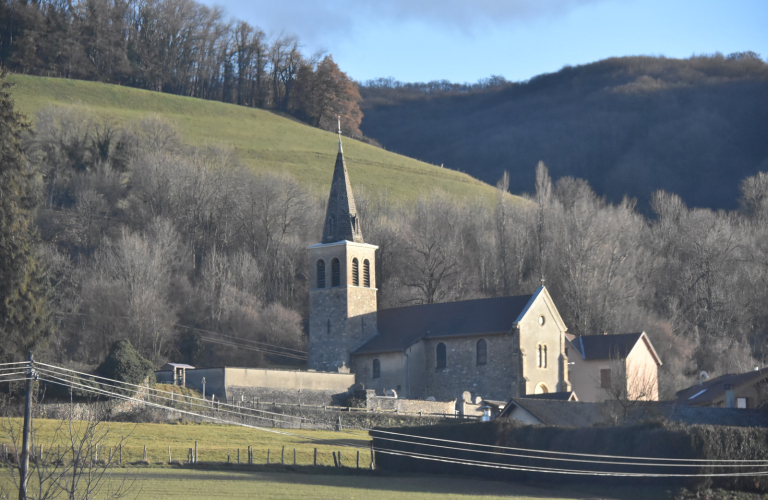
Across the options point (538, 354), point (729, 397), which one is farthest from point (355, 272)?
point (729, 397)

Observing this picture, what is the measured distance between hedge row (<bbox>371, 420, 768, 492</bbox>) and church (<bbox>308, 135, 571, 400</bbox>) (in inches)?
608

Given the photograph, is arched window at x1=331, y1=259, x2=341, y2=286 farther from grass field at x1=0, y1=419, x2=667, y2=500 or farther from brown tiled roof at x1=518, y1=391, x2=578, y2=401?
grass field at x1=0, y1=419, x2=667, y2=500

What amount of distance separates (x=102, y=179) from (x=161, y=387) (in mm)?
35356

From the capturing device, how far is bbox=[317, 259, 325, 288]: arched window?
61.2 meters

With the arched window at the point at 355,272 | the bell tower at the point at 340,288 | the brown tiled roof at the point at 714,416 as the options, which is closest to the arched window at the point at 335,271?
the bell tower at the point at 340,288

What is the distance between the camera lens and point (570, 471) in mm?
35688

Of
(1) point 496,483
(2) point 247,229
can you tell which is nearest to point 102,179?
(2) point 247,229

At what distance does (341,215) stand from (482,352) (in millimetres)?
13555

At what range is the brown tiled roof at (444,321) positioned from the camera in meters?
56.1

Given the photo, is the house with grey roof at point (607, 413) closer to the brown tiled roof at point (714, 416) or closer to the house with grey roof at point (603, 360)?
the brown tiled roof at point (714, 416)

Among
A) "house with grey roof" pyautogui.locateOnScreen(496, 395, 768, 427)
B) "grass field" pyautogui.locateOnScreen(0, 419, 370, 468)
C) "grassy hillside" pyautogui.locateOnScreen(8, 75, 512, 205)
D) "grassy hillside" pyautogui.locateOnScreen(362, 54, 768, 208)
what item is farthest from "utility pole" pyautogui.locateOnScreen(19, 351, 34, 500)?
"grassy hillside" pyautogui.locateOnScreen(362, 54, 768, 208)

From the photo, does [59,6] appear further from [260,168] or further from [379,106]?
[379,106]

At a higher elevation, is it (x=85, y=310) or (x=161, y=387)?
(x=85, y=310)

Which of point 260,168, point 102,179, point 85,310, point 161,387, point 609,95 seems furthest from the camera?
point 609,95
